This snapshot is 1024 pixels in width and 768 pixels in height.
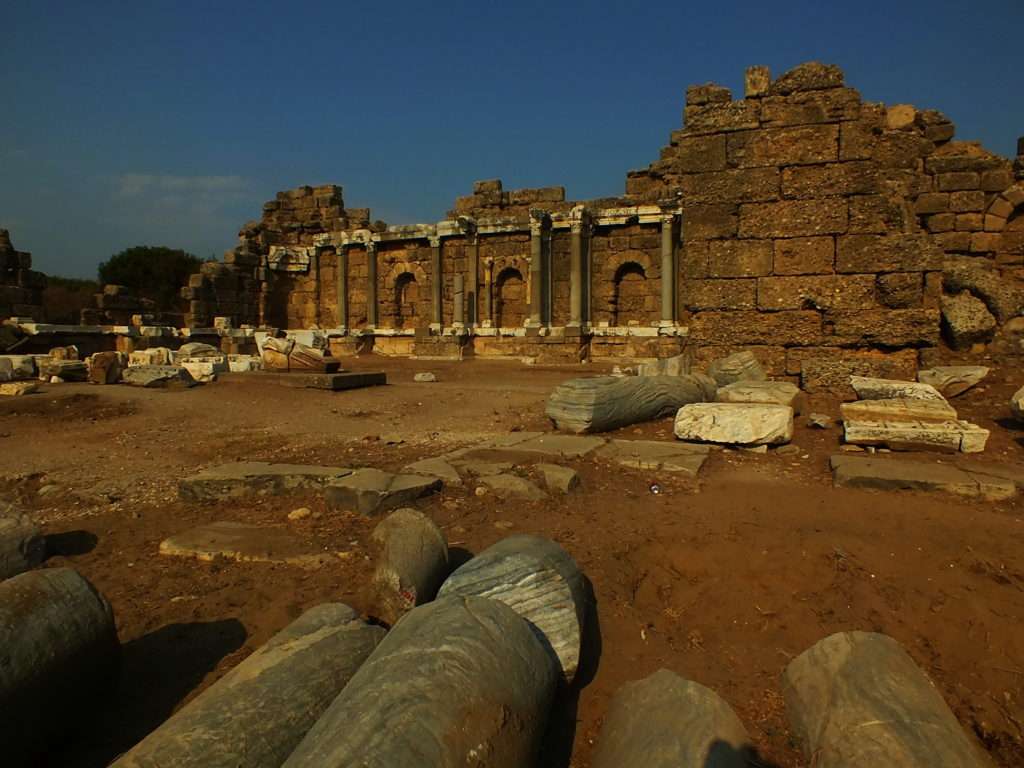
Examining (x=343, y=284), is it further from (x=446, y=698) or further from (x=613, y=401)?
(x=446, y=698)

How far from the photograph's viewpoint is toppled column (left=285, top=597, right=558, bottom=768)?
66.1 inches

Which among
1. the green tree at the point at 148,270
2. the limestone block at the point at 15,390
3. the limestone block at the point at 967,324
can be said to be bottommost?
the limestone block at the point at 15,390

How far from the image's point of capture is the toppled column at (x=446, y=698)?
1.68m

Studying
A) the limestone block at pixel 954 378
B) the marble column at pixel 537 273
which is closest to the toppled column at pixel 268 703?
the limestone block at pixel 954 378

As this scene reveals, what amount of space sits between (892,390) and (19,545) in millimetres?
6924

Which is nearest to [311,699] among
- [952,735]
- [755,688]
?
[755,688]

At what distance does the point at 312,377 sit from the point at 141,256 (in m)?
36.4

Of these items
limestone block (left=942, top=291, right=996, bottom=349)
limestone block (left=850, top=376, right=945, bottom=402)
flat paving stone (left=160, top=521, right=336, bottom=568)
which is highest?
limestone block (left=942, top=291, right=996, bottom=349)

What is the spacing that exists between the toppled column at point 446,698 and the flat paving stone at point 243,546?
1.45m

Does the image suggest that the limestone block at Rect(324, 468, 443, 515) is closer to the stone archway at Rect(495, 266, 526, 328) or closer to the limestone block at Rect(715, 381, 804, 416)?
the limestone block at Rect(715, 381, 804, 416)

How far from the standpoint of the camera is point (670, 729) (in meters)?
2.09

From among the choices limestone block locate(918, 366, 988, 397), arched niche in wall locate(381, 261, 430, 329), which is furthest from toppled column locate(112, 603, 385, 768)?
arched niche in wall locate(381, 261, 430, 329)

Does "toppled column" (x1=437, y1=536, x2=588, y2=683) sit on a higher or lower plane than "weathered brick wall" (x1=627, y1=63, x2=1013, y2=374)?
lower

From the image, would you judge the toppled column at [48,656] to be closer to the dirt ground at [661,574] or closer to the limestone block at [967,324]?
the dirt ground at [661,574]
